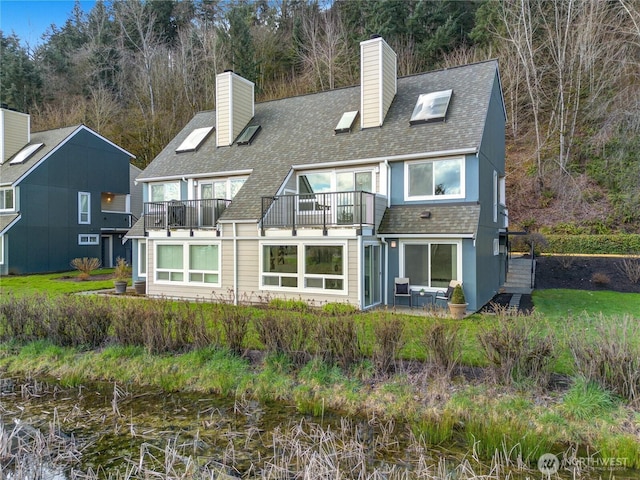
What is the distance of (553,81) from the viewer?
81.9ft

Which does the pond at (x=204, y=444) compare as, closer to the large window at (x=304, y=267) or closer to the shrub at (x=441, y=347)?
the shrub at (x=441, y=347)

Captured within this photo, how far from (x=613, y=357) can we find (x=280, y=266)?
9230 millimetres

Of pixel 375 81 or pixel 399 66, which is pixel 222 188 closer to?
pixel 375 81

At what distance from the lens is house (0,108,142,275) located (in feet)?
70.2

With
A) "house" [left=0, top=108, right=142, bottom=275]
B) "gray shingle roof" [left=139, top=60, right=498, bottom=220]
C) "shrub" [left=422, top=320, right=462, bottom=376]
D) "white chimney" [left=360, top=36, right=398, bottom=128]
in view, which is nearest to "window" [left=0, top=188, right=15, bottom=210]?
"house" [left=0, top=108, right=142, bottom=275]

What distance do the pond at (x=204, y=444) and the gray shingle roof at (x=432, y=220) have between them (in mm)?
7123

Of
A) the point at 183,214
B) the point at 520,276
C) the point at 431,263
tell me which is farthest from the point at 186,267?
the point at 520,276

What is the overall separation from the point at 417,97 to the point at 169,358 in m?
12.1

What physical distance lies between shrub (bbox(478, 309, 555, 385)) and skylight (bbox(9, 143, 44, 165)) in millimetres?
26778

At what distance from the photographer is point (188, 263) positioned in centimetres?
1448

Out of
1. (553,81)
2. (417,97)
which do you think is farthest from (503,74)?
(417,97)

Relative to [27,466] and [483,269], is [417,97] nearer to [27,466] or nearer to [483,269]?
→ [483,269]

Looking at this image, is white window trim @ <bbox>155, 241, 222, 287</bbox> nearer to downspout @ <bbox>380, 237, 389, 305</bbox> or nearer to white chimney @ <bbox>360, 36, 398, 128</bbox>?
downspout @ <bbox>380, 237, 389, 305</bbox>

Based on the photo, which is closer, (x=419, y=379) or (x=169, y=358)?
(x=419, y=379)
